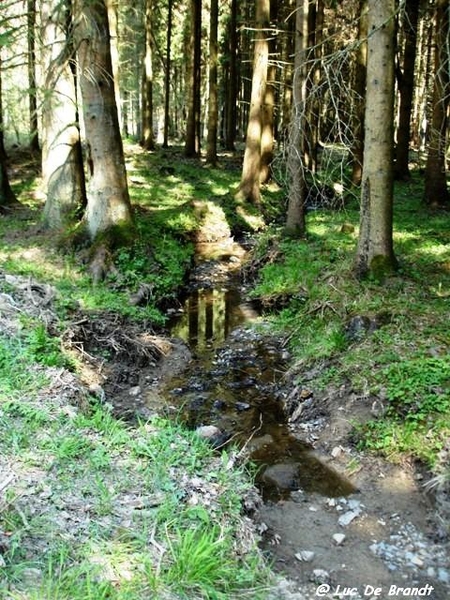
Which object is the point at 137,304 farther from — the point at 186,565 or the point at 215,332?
the point at 186,565

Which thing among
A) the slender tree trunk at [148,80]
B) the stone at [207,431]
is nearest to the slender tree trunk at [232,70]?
the slender tree trunk at [148,80]

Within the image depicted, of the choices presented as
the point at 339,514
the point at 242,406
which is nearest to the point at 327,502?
the point at 339,514

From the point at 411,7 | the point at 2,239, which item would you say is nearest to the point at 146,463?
the point at 2,239

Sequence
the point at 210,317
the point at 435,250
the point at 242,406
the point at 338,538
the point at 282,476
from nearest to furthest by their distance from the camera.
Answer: the point at 338,538 < the point at 282,476 < the point at 242,406 < the point at 210,317 < the point at 435,250

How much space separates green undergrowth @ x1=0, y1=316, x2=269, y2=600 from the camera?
3.47 m

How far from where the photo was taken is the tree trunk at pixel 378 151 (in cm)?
766

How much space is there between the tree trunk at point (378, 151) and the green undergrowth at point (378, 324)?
0.39 metres

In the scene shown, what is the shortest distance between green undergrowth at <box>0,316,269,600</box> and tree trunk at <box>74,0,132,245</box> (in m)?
5.01

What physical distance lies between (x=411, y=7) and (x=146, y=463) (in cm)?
1881

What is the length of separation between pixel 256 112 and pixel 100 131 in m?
7.92

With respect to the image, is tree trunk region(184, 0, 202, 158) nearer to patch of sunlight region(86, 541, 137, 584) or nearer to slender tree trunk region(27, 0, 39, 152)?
slender tree trunk region(27, 0, 39, 152)

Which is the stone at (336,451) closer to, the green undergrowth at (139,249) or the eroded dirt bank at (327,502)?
the eroded dirt bank at (327,502)

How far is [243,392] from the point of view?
744 centimetres

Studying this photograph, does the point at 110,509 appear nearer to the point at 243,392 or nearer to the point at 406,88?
the point at 243,392
